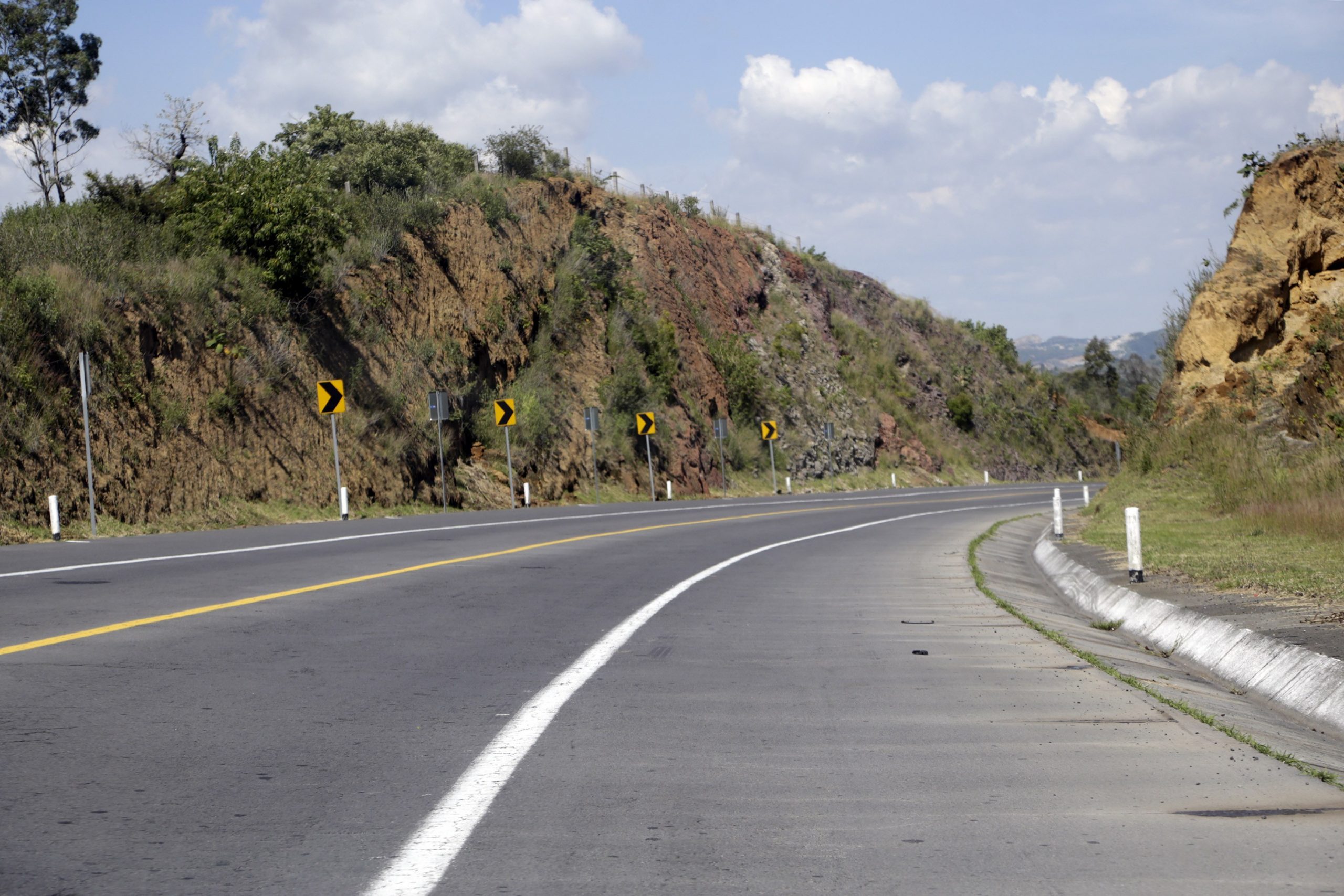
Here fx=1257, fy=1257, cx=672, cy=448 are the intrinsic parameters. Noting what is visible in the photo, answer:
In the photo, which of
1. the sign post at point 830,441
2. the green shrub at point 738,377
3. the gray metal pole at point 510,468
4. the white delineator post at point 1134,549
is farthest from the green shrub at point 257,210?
the sign post at point 830,441

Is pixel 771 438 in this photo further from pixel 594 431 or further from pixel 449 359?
pixel 449 359

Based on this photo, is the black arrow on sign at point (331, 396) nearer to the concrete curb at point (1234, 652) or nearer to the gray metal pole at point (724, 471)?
the concrete curb at point (1234, 652)

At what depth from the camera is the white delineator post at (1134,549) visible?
12617 mm

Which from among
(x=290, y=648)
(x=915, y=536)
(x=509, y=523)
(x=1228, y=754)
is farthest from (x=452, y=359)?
(x=1228, y=754)

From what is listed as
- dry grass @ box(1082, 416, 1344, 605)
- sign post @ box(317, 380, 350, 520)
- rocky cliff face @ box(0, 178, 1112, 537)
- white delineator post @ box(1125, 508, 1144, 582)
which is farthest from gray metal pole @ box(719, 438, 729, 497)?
white delineator post @ box(1125, 508, 1144, 582)

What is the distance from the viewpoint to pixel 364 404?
38000 millimetres

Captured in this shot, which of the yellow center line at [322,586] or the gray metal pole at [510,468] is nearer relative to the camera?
the yellow center line at [322,586]

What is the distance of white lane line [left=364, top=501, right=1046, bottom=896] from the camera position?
4.28 metres

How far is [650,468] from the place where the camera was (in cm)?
4669

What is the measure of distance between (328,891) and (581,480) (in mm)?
42473

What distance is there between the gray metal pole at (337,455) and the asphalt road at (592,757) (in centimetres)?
1924

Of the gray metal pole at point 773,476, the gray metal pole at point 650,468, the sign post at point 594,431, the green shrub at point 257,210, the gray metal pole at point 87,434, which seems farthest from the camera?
the gray metal pole at point 773,476

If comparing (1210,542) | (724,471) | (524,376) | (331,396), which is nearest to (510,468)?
(331,396)

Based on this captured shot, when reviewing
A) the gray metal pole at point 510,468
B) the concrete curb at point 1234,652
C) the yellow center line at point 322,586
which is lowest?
the concrete curb at point 1234,652
